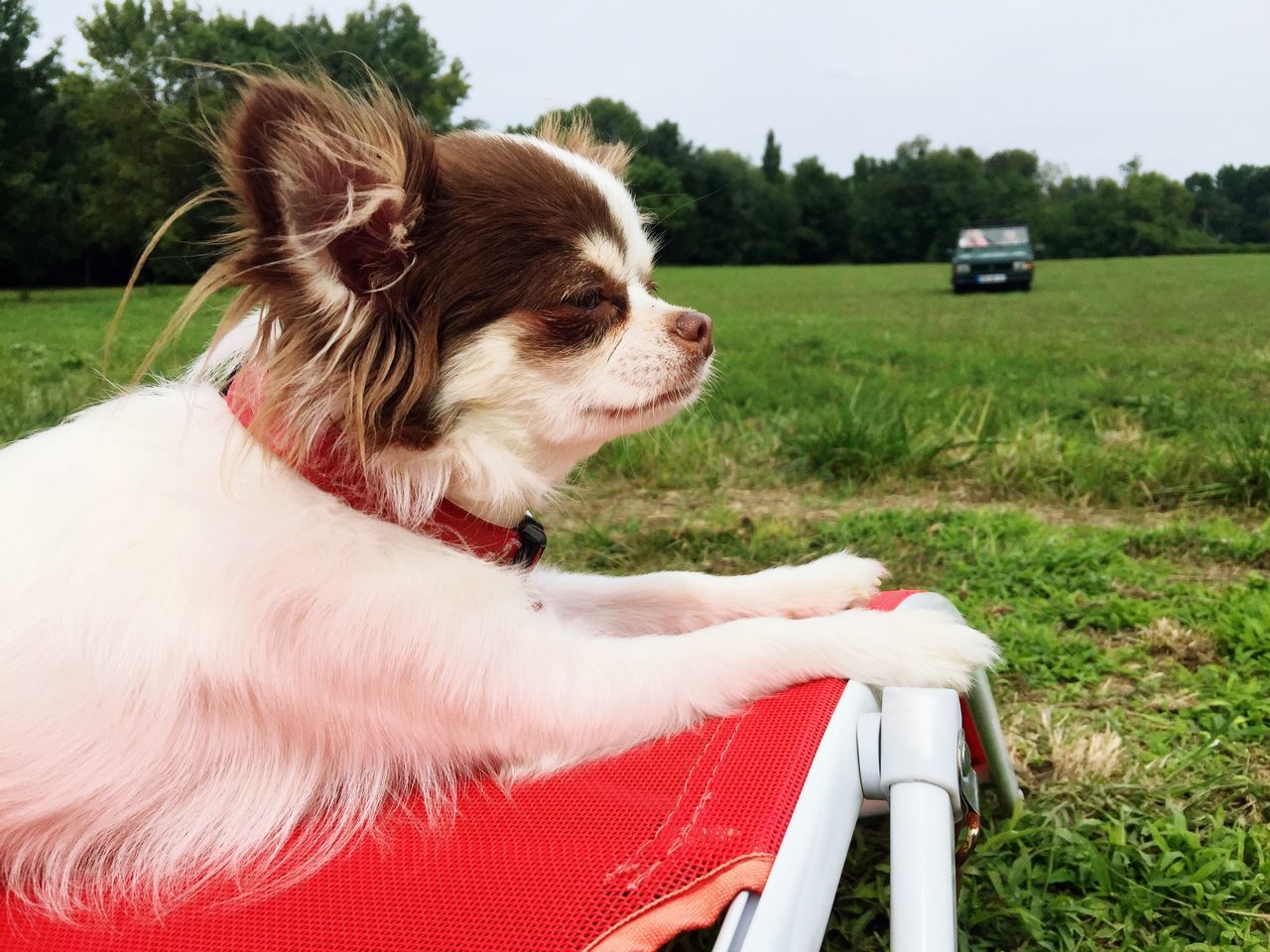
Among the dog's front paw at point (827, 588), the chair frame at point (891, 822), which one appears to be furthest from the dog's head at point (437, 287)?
the chair frame at point (891, 822)

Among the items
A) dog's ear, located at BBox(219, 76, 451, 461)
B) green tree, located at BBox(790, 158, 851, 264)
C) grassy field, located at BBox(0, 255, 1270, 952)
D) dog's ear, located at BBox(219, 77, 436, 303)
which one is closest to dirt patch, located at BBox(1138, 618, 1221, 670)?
grassy field, located at BBox(0, 255, 1270, 952)

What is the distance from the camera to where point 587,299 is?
6.16 ft

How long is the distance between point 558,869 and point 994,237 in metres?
20.6

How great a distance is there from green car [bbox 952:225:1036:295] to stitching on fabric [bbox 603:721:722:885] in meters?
18.4

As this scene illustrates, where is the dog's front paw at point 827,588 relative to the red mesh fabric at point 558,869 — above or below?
above

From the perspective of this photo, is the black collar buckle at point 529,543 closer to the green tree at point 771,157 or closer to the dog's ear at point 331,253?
the dog's ear at point 331,253

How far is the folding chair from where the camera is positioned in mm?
1145

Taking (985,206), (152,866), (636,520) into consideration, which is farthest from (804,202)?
(152,866)

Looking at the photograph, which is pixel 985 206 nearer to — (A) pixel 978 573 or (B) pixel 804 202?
(B) pixel 804 202

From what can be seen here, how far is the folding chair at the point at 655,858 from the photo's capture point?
1145 millimetres

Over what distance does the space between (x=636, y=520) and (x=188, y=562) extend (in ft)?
8.90

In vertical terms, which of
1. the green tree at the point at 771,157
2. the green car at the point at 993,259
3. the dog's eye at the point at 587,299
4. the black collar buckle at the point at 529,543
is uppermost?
the green tree at the point at 771,157

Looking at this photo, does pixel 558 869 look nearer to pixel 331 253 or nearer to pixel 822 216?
pixel 331 253

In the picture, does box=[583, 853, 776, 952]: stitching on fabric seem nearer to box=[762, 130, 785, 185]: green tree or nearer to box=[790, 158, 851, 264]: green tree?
box=[790, 158, 851, 264]: green tree
